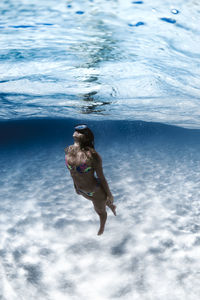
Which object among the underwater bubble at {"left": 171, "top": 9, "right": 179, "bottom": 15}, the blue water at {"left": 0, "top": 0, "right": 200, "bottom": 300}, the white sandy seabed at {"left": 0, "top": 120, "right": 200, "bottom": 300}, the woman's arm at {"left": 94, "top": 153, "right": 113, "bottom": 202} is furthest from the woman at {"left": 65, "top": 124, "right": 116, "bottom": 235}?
the underwater bubble at {"left": 171, "top": 9, "right": 179, "bottom": 15}

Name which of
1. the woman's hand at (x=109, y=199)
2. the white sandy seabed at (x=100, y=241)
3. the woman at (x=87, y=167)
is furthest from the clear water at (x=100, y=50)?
the white sandy seabed at (x=100, y=241)

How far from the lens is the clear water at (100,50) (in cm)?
323

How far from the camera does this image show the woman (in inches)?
106

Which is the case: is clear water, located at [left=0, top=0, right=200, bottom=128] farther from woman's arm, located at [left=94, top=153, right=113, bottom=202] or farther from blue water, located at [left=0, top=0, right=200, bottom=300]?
woman's arm, located at [left=94, top=153, right=113, bottom=202]

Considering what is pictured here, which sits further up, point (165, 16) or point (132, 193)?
point (165, 16)

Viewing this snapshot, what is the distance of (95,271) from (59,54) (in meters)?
4.37

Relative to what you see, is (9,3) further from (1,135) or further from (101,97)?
(1,135)

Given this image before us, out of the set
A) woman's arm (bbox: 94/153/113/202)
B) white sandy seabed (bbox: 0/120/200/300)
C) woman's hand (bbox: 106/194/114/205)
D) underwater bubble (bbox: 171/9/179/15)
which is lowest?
white sandy seabed (bbox: 0/120/200/300)

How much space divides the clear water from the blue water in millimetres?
22

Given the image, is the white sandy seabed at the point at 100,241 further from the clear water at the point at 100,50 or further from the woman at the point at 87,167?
the clear water at the point at 100,50

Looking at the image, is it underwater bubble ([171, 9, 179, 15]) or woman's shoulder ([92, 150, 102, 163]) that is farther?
underwater bubble ([171, 9, 179, 15])

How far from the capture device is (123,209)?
675cm

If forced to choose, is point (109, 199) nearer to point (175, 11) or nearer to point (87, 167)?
point (87, 167)

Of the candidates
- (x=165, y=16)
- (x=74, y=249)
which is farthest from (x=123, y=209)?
(x=165, y=16)
